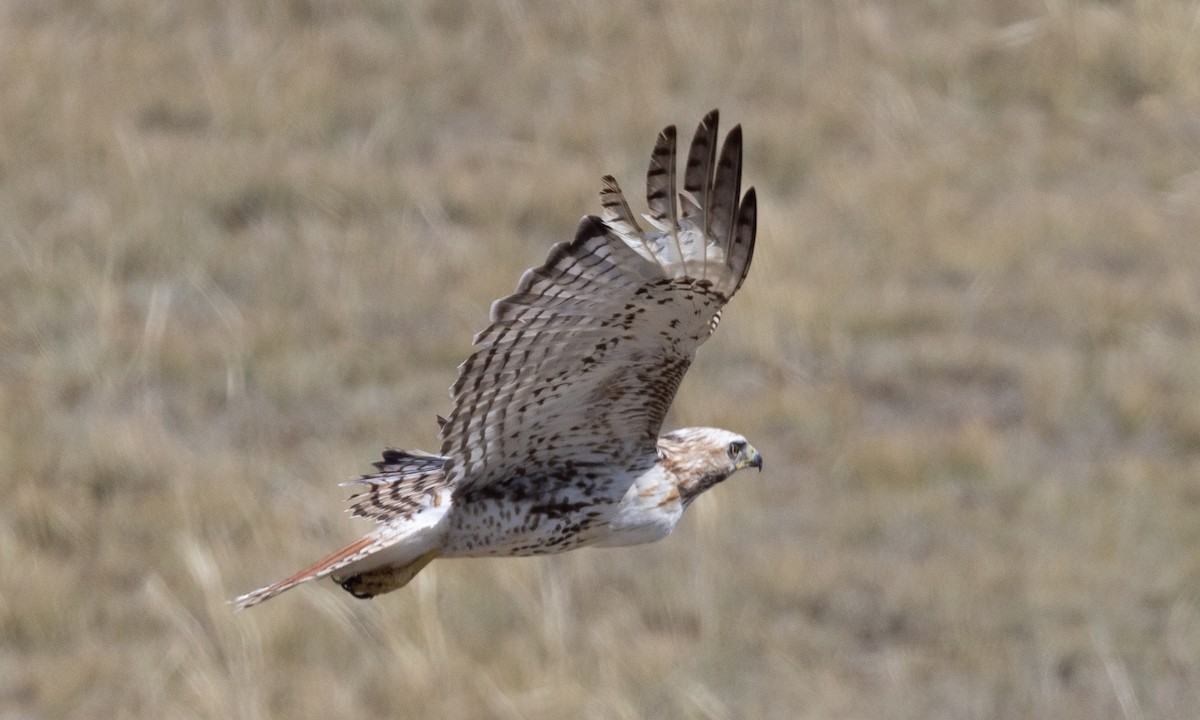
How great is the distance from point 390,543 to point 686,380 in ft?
18.8

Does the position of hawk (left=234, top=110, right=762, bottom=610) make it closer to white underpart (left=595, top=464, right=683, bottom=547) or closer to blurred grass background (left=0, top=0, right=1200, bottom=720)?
white underpart (left=595, top=464, right=683, bottom=547)

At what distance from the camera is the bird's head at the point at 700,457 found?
19.1 feet

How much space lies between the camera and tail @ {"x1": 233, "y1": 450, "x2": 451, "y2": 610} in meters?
5.48

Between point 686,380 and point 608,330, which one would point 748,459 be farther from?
point 686,380

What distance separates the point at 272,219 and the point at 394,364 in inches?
55.5

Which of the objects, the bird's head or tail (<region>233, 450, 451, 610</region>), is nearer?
tail (<region>233, 450, 451, 610</region>)

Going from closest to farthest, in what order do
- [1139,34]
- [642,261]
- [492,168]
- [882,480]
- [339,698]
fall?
[642,261]
[339,698]
[882,480]
[492,168]
[1139,34]

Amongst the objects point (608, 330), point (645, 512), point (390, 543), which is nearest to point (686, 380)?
point (645, 512)

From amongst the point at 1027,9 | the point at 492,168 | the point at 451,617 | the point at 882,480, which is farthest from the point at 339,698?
the point at 1027,9

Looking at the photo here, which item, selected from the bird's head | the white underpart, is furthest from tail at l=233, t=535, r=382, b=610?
the bird's head

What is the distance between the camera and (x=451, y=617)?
9820 mm

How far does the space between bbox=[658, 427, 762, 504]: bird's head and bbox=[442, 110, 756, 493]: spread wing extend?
7.3 inches

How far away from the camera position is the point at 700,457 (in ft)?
19.4

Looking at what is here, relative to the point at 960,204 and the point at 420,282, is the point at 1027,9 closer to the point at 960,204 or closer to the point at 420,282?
the point at 960,204
